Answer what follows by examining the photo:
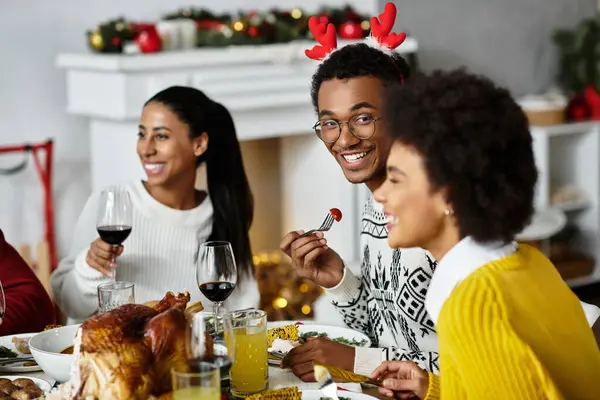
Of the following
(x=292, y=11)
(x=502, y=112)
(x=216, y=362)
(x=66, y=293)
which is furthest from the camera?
(x=292, y=11)

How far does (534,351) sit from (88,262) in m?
1.21

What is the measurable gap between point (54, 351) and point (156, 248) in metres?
0.83

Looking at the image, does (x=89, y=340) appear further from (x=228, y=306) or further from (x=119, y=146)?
(x=119, y=146)

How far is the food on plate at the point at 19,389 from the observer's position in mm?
1504

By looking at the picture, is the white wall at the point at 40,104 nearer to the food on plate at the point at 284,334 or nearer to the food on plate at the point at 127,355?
the food on plate at the point at 284,334

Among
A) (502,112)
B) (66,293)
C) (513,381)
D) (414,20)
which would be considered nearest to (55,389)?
(513,381)

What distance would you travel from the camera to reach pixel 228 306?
2.50 meters

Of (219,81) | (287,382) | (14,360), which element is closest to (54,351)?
(14,360)

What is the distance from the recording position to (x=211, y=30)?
3.80 m

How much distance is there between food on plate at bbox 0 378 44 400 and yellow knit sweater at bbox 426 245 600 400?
64cm

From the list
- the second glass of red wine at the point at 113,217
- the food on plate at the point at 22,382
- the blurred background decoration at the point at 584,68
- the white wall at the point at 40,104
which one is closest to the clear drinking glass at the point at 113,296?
the food on plate at the point at 22,382

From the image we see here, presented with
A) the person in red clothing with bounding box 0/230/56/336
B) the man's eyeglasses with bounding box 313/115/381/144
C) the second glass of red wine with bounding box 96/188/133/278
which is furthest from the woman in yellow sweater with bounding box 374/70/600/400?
the person in red clothing with bounding box 0/230/56/336

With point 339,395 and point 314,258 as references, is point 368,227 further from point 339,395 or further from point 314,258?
point 339,395

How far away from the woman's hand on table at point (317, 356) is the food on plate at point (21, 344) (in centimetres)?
51
